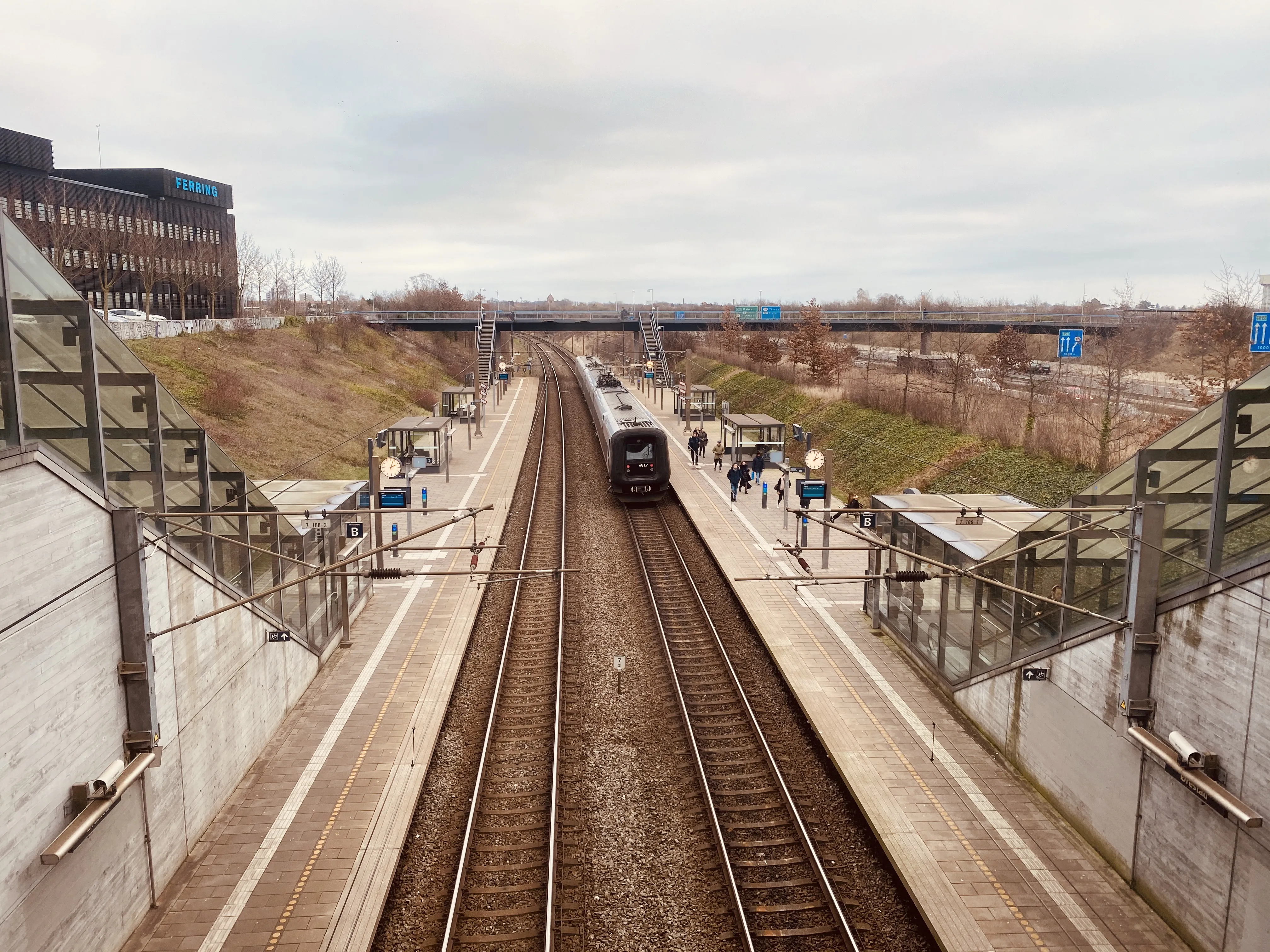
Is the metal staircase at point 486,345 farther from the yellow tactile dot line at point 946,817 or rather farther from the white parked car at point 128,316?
the yellow tactile dot line at point 946,817

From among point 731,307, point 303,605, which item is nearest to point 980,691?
point 303,605

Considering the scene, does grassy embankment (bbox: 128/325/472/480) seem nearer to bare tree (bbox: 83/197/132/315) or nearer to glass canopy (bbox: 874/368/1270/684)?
bare tree (bbox: 83/197/132/315)

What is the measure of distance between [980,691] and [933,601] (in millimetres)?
2045

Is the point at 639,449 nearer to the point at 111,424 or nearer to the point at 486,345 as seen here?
the point at 111,424

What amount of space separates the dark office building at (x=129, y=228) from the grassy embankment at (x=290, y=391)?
536 cm

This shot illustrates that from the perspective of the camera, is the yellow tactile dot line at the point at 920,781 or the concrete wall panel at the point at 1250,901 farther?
the yellow tactile dot line at the point at 920,781

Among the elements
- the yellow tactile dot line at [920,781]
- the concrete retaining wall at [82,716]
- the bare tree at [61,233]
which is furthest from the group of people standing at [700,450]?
the bare tree at [61,233]

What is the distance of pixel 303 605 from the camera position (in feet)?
45.1

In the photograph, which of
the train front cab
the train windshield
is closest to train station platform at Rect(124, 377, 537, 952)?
the train front cab

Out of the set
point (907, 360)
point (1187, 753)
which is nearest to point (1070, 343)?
point (907, 360)

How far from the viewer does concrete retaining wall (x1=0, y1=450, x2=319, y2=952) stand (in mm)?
6320

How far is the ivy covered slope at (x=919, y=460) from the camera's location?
24281 millimetres

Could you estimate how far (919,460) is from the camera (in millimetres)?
29625

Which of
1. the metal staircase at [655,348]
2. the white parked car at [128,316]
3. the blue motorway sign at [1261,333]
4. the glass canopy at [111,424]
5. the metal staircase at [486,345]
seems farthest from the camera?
the metal staircase at [655,348]
